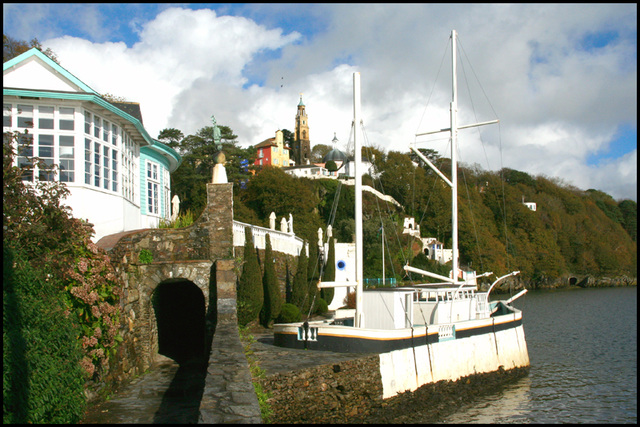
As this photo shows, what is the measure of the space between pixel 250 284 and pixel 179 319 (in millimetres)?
3136

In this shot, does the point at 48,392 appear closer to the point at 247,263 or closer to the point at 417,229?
the point at 247,263

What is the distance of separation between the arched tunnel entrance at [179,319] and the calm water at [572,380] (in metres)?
9.09

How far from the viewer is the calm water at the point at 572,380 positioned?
16375mm

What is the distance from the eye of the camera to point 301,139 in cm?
11912

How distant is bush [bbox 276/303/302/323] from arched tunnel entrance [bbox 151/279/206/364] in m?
3.34

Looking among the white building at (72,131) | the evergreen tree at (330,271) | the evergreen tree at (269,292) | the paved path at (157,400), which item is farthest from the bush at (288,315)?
the evergreen tree at (330,271)

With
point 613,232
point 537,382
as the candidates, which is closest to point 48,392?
point 537,382

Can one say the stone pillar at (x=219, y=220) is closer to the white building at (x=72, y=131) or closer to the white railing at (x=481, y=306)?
the white building at (x=72, y=131)

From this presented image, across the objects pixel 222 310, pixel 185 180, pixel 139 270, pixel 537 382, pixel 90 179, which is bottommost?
pixel 537 382

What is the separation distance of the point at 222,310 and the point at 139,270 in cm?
287

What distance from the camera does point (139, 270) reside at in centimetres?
1538

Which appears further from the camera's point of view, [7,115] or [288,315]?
[288,315]

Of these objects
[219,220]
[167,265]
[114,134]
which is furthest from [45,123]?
[219,220]

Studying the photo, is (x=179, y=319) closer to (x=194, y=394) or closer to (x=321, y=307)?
(x=194, y=394)
